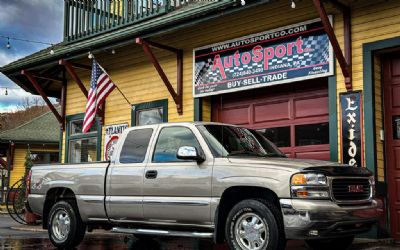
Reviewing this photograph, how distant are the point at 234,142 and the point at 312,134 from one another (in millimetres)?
3546

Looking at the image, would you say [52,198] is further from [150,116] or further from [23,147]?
[23,147]

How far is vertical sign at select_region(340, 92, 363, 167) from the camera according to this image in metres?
9.40

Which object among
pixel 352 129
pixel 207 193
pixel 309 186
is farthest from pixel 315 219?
pixel 352 129

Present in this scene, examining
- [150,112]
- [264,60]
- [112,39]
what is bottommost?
[150,112]

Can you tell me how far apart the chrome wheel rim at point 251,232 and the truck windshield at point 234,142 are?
1.02 meters

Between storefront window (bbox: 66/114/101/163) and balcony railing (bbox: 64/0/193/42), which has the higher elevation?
balcony railing (bbox: 64/0/193/42)

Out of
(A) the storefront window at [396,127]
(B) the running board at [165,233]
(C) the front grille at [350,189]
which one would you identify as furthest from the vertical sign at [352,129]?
(B) the running board at [165,233]

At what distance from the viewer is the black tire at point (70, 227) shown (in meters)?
8.79

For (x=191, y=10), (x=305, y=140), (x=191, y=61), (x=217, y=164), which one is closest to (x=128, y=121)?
(x=191, y=61)

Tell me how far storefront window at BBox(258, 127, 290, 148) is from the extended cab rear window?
392 cm

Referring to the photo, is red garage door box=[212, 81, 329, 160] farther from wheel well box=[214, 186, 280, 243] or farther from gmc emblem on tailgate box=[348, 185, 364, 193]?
wheel well box=[214, 186, 280, 243]

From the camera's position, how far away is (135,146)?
8.32 meters

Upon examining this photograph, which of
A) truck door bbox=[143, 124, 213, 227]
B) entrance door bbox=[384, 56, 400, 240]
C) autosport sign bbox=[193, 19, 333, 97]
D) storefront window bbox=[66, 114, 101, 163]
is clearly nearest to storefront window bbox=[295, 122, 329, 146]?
autosport sign bbox=[193, 19, 333, 97]

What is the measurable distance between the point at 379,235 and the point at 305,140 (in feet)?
8.66
